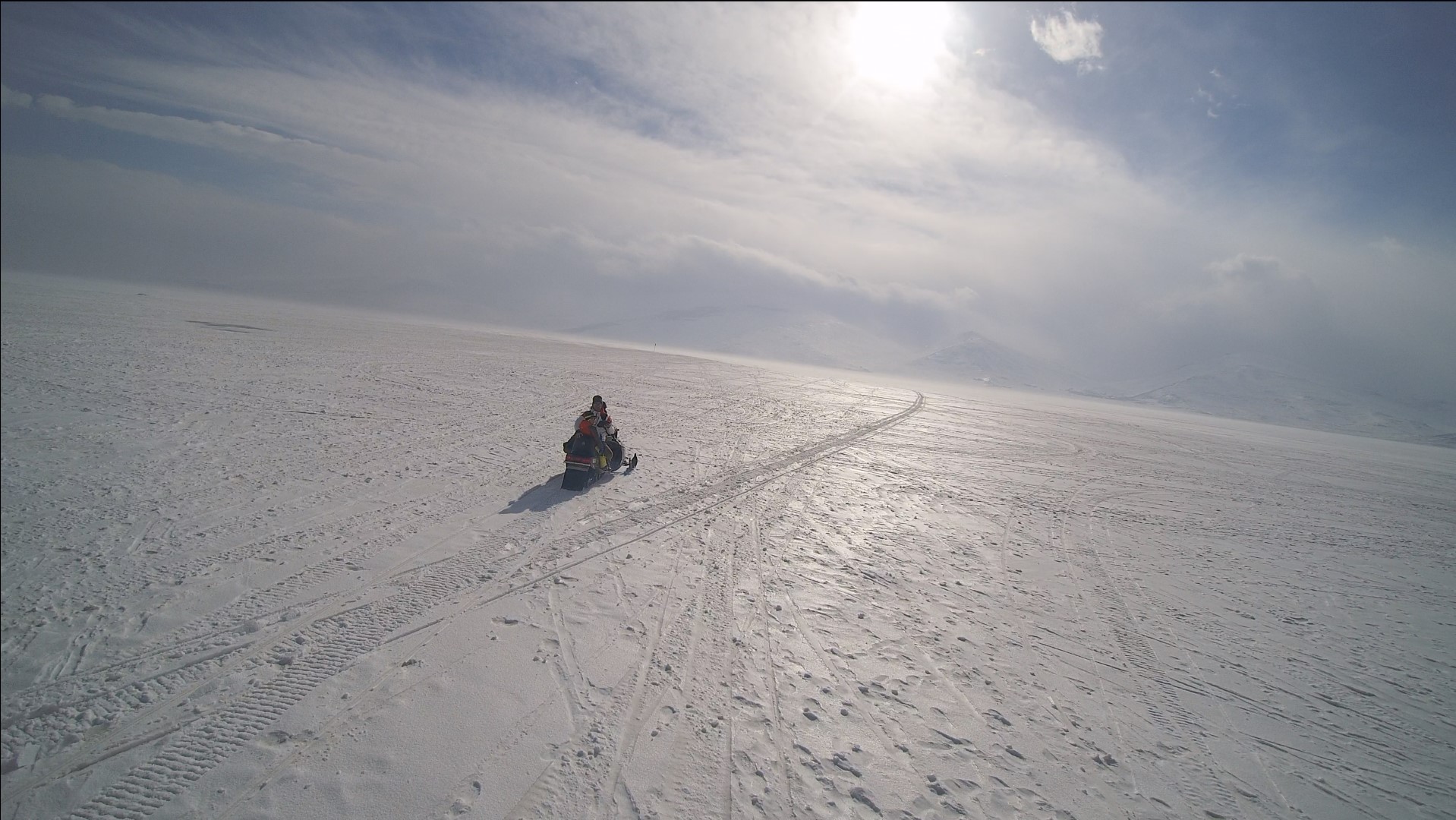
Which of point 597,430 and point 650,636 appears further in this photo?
point 597,430

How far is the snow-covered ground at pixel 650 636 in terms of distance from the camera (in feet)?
12.1

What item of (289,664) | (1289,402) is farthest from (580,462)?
(1289,402)

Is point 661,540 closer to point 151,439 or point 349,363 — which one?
point 151,439

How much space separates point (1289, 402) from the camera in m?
121

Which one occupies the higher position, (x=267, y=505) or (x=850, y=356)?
(x=850, y=356)

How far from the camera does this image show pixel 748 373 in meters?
40.0

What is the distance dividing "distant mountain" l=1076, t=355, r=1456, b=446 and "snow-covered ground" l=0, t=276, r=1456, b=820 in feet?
341

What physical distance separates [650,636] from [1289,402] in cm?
16674

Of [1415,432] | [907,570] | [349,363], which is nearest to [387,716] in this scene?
[907,570]

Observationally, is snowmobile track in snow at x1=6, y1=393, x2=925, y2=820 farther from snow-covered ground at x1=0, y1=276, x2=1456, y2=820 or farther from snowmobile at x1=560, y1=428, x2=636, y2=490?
snowmobile at x1=560, y1=428, x2=636, y2=490

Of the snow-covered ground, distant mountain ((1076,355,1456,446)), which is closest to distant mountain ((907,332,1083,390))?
distant mountain ((1076,355,1456,446))

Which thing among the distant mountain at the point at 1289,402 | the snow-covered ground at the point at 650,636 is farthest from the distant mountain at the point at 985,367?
the snow-covered ground at the point at 650,636

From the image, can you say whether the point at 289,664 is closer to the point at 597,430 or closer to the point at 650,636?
the point at 650,636

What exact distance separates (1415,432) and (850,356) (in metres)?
117
